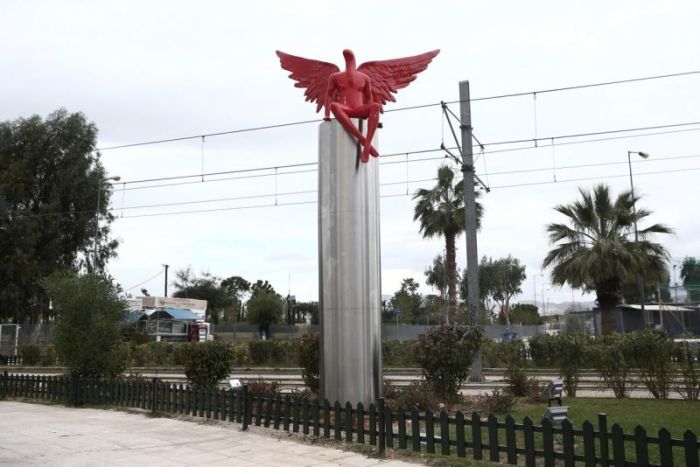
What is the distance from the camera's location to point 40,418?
12.6 metres

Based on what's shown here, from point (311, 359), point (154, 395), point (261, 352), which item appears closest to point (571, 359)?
point (311, 359)

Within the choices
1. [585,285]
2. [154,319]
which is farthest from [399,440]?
[154,319]

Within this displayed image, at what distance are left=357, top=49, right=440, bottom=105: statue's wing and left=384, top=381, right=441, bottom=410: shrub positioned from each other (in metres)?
5.98

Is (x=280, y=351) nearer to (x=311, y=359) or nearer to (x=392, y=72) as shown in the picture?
(x=311, y=359)

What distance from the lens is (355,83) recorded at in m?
12.2

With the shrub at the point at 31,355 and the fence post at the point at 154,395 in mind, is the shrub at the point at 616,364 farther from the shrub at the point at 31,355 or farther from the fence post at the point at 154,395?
the shrub at the point at 31,355

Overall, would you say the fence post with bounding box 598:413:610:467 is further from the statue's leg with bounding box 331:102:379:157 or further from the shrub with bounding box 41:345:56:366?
the shrub with bounding box 41:345:56:366

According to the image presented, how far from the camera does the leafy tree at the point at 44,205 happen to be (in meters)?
41.8

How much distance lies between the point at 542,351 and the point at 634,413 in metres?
13.2

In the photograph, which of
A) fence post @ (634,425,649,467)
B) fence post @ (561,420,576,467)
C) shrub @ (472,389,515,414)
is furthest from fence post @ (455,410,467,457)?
shrub @ (472,389,515,414)

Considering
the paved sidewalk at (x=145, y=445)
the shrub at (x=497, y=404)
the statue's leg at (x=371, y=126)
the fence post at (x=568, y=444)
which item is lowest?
the paved sidewalk at (x=145, y=445)

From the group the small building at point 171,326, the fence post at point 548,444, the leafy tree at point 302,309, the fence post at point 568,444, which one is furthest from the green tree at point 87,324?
the leafy tree at point 302,309

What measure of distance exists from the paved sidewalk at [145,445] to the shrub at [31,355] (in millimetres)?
23917

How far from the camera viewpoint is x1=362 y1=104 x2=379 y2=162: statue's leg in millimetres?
11898
